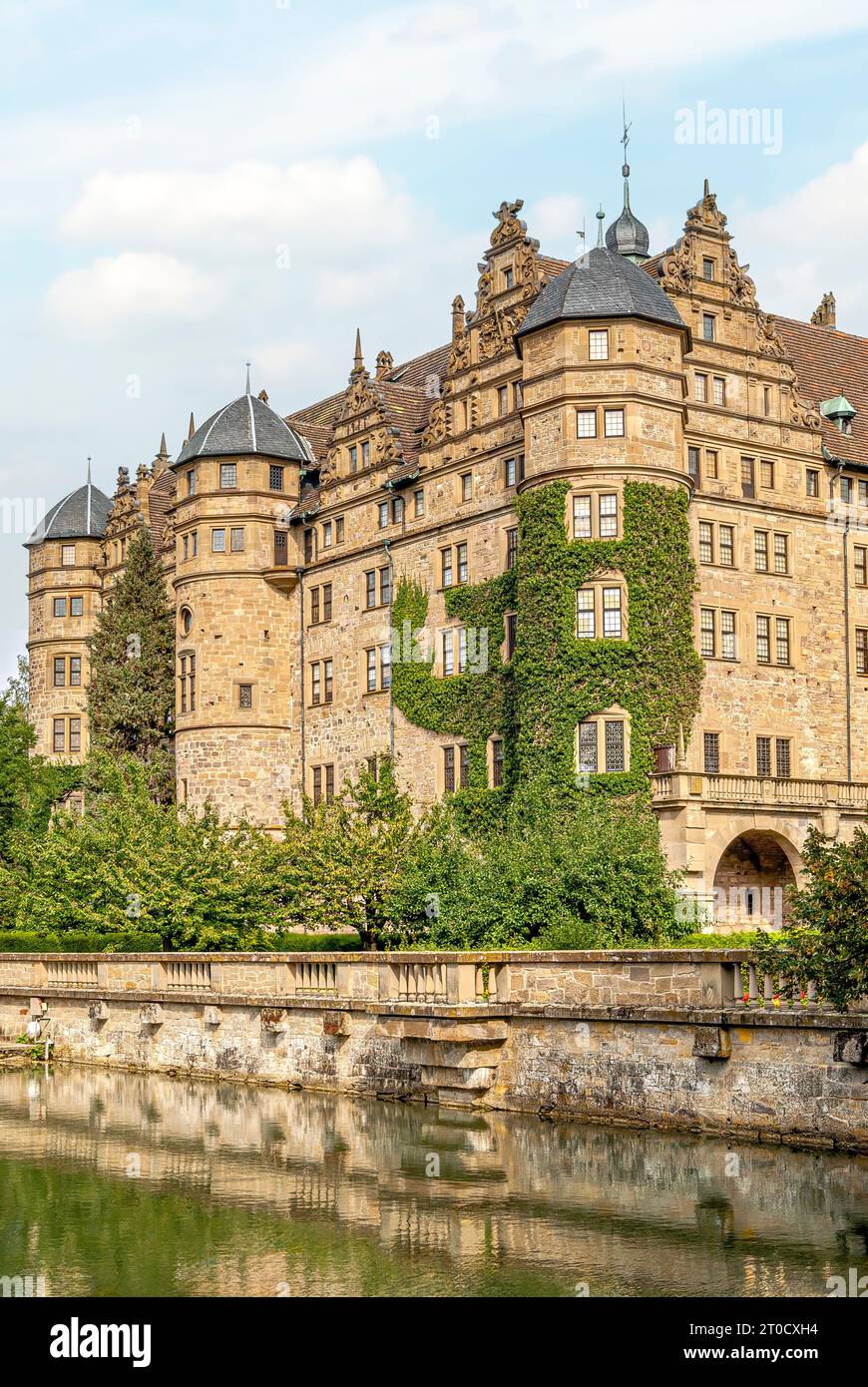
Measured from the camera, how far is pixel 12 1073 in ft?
121

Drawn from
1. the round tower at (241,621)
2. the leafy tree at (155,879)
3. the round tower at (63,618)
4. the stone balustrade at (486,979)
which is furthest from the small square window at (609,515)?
the round tower at (63,618)

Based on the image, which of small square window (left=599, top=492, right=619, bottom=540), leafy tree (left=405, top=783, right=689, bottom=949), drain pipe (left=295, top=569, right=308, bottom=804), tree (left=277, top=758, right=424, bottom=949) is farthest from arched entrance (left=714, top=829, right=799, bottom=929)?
drain pipe (left=295, top=569, right=308, bottom=804)

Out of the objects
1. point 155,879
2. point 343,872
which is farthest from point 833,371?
point 155,879

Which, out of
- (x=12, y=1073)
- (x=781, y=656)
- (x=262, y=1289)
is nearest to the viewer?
(x=262, y=1289)

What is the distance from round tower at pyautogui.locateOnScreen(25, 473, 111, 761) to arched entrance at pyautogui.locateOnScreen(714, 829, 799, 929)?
32990 millimetres

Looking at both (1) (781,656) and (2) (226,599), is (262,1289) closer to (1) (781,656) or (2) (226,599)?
(1) (781,656)

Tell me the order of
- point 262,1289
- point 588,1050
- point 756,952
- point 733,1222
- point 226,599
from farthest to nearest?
1. point 226,599
2. point 588,1050
3. point 756,952
4. point 733,1222
5. point 262,1289

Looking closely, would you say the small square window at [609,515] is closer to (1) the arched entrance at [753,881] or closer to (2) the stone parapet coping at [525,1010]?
(1) the arched entrance at [753,881]

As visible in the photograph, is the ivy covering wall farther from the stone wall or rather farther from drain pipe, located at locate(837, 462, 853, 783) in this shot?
the stone wall

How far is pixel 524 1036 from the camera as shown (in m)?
25.9

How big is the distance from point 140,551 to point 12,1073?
30.6 meters

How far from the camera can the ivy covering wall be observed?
42375mm

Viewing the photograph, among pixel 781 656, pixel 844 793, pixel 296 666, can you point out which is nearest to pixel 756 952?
pixel 844 793

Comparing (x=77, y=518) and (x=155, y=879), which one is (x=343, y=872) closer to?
(x=155, y=879)
